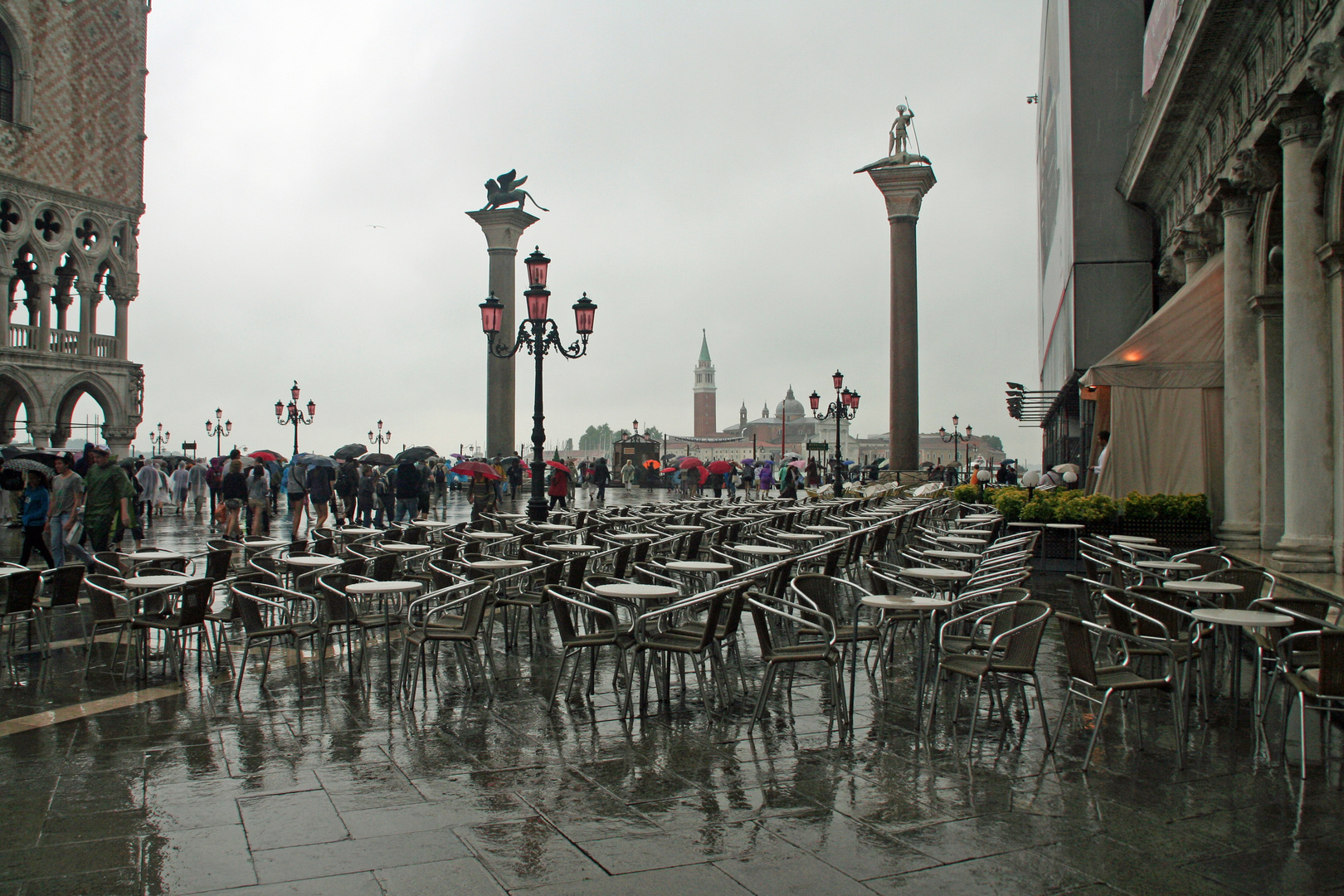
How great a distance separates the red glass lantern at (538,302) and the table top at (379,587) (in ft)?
28.6

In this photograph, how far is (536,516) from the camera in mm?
14203

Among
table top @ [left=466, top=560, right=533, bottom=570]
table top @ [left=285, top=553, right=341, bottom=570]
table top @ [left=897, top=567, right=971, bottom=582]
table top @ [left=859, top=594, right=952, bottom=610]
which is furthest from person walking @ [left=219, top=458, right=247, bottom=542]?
table top @ [left=859, top=594, right=952, bottom=610]

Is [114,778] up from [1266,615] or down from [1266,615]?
down

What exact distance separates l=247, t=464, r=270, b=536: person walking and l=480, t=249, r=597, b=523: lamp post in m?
4.34

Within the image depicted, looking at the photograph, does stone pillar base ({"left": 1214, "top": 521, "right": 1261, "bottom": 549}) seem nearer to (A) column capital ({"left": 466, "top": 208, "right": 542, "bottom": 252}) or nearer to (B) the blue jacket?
(B) the blue jacket

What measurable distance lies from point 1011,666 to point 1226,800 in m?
1.01

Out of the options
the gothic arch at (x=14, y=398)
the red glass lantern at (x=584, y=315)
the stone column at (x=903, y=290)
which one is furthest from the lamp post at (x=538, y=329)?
the gothic arch at (x=14, y=398)

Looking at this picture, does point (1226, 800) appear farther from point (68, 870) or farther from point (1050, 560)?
point (1050, 560)

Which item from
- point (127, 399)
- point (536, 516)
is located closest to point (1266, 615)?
point (536, 516)

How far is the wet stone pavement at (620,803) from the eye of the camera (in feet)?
11.0

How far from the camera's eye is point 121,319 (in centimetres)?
3406

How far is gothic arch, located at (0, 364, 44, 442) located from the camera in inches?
1200

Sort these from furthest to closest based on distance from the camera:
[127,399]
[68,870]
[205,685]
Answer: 1. [127,399]
2. [205,685]
3. [68,870]

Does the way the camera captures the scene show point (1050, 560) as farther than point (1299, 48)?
Yes
